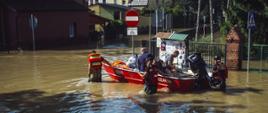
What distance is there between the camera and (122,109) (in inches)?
662

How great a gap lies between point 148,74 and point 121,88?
2.24 metres

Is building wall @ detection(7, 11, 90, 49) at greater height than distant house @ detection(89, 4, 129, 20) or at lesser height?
lesser

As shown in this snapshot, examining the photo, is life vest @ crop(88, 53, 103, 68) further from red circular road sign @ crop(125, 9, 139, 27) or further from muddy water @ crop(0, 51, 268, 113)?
red circular road sign @ crop(125, 9, 139, 27)

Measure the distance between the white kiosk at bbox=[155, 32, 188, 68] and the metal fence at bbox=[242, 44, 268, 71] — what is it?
3917 mm

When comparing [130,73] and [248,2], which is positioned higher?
[248,2]

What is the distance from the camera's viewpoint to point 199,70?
1953 cm

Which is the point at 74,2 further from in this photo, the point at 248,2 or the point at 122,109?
the point at 122,109

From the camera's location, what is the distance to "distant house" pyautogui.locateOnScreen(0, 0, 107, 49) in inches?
1663

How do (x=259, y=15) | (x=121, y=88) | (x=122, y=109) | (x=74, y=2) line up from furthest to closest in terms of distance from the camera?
(x=74, y=2) → (x=259, y=15) → (x=121, y=88) → (x=122, y=109)

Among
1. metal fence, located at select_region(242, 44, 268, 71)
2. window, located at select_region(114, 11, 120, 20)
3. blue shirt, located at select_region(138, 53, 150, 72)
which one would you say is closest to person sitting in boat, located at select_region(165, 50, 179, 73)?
blue shirt, located at select_region(138, 53, 150, 72)

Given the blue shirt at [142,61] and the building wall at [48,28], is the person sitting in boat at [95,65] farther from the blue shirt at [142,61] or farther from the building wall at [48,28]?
the building wall at [48,28]

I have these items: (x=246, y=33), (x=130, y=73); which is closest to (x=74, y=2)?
(x=246, y=33)

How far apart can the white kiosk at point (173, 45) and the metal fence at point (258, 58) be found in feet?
12.9

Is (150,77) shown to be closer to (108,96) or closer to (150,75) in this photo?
(150,75)
